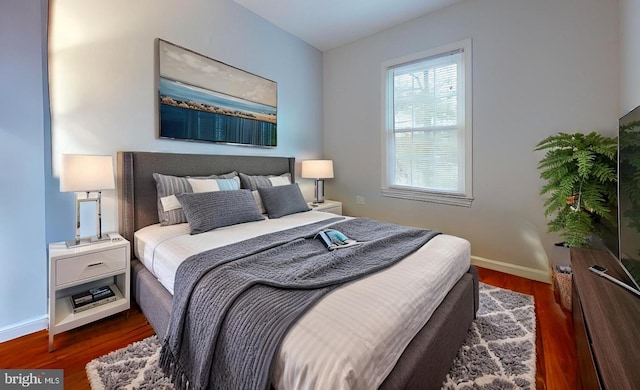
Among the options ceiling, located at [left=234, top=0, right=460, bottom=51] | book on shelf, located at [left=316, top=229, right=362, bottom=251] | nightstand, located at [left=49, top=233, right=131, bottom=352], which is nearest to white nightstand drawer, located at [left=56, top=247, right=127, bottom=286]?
nightstand, located at [left=49, top=233, right=131, bottom=352]

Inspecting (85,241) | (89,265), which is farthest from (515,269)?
(85,241)

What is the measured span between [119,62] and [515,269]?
410 cm

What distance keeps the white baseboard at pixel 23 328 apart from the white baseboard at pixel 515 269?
3.82m

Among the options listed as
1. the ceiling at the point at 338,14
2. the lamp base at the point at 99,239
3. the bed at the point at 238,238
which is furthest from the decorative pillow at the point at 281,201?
the ceiling at the point at 338,14

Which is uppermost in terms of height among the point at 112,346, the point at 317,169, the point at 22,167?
the point at 317,169

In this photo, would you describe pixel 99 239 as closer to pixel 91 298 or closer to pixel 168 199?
pixel 91 298

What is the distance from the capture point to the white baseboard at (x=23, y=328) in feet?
5.72

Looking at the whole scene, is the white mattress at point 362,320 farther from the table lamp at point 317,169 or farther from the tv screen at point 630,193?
the table lamp at point 317,169

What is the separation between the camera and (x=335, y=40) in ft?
12.6

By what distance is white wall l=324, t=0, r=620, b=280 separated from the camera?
2328 millimetres

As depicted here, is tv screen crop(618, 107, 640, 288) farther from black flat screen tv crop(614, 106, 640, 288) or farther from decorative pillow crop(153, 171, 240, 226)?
decorative pillow crop(153, 171, 240, 226)

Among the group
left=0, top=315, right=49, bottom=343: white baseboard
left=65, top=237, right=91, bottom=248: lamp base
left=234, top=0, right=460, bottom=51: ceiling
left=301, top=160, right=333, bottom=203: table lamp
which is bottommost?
left=0, top=315, right=49, bottom=343: white baseboard

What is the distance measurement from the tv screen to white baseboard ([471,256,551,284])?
4.68 ft

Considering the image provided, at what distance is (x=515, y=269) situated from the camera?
2.81 metres
